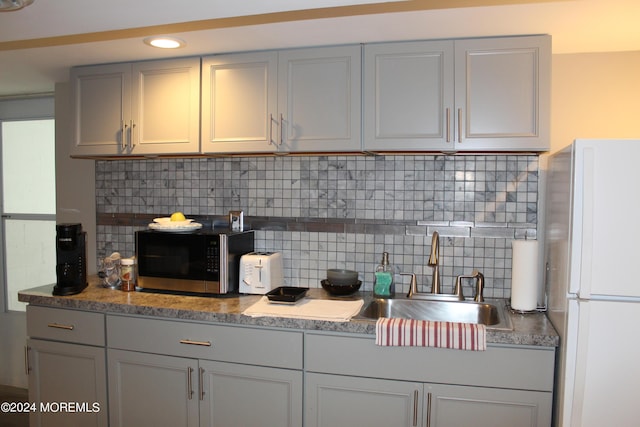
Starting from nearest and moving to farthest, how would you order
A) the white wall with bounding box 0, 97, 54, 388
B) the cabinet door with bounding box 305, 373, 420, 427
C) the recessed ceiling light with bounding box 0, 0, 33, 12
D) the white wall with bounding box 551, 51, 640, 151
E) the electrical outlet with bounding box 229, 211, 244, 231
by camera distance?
the recessed ceiling light with bounding box 0, 0, 33, 12 → the cabinet door with bounding box 305, 373, 420, 427 → the white wall with bounding box 551, 51, 640, 151 → the electrical outlet with bounding box 229, 211, 244, 231 → the white wall with bounding box 0, 97, 54, 388

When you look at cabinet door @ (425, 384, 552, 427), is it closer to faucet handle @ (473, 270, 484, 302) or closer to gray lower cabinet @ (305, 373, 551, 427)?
gray lower cabinet @ (305, 373, 551, 427)

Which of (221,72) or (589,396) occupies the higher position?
(221,72)

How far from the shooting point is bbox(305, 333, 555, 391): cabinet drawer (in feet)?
6.13

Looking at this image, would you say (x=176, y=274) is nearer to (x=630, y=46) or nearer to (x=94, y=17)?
(x=94, y=17)

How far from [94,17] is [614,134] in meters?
2.35

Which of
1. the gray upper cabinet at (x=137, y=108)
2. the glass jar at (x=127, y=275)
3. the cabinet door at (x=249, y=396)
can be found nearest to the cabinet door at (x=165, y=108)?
the gray upper cabinet at (x=137, y=108)

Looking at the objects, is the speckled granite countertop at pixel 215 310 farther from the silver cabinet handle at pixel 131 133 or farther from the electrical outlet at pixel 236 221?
the silver cabinet handle at pixel 131 133

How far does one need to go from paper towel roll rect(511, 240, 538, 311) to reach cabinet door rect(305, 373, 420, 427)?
644mm

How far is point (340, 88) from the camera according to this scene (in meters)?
2.29

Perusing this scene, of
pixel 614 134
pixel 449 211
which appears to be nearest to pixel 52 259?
pixel 449 211

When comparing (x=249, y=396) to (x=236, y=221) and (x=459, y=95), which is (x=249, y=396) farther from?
(x=459, y=95)

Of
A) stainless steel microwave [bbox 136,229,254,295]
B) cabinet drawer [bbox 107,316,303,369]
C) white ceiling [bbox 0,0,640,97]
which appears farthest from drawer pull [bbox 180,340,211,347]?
white ceiling [bbox 0,0,640,97]

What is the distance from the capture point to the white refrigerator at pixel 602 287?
5.51ft

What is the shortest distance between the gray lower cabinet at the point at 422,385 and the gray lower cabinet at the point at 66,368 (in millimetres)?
1104
